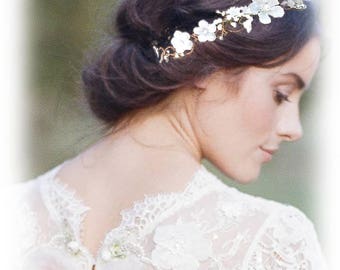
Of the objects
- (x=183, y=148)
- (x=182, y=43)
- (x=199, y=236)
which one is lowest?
(x=199, y=236)

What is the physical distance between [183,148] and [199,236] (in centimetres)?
23

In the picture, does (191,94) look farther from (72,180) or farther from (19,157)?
(19,157)

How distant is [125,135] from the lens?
7.95 feet

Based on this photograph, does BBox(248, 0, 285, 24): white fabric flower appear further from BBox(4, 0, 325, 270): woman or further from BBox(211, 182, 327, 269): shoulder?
BBox(211, 182, 327, 269): shoulder

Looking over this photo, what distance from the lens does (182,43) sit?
254 cm

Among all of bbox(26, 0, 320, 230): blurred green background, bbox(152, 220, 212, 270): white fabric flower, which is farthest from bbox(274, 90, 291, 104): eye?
bbox(26, 0, 320, 230): blurred green background

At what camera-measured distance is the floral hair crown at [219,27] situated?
2516 mm

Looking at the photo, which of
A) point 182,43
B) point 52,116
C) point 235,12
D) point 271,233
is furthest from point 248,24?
point 52,116

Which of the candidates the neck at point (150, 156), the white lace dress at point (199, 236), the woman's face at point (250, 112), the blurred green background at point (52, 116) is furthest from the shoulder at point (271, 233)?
the blurred green background at point (52, 116)

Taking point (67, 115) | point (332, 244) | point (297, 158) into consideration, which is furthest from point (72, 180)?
point (297, 158)

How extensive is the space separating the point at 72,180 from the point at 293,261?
601 mm

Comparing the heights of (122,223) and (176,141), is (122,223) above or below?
below

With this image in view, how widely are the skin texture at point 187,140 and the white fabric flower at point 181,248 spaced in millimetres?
104

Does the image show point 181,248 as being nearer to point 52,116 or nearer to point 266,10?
point 266,10
